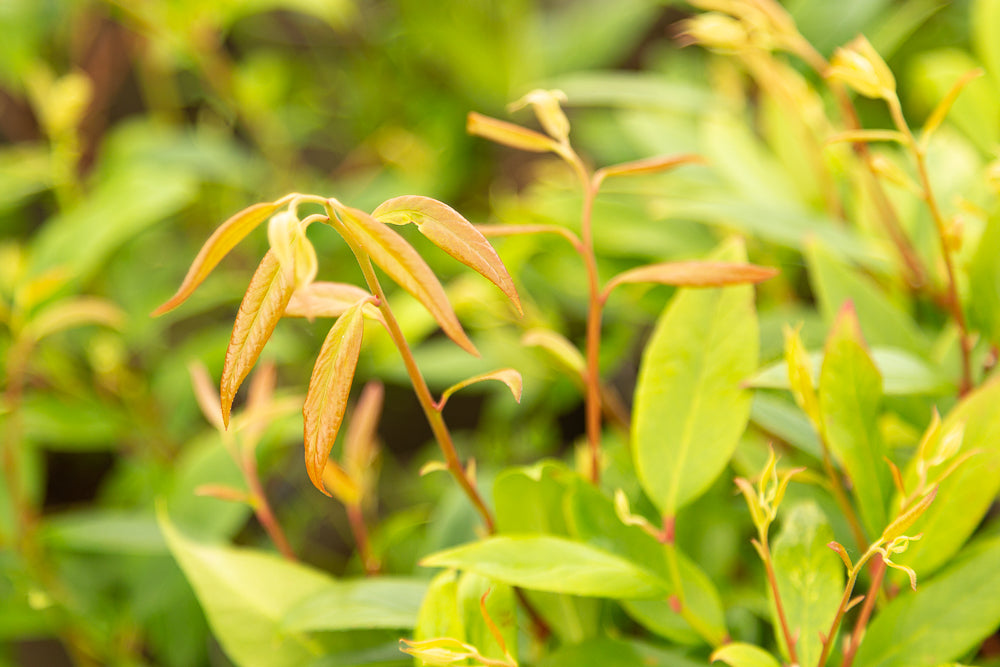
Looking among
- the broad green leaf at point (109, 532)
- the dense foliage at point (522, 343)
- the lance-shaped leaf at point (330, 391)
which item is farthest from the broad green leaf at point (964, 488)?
the broad green leaf at point (109, 532)

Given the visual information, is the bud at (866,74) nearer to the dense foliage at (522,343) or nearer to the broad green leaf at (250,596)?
the dense foliage at (522,343)

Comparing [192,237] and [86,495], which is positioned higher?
[192,237]

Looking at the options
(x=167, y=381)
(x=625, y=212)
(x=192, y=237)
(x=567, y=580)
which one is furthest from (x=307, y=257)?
(x=192, y=237)

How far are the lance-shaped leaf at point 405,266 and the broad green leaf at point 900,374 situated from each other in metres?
0.16

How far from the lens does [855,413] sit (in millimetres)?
312

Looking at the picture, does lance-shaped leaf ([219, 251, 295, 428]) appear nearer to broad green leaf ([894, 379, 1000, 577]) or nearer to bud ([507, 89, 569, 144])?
bud ([507, 89, 569, 144])

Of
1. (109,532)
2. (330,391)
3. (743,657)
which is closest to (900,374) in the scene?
(743,657)

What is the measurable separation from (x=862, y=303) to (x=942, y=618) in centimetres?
17

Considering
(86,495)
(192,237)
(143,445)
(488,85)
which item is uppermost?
(488,85)

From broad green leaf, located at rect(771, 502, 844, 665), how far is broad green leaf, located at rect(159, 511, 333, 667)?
0.21 metres

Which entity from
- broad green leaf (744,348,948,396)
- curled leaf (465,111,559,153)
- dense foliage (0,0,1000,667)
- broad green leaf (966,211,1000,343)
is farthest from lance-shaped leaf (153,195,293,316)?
broad green leaf (966,211,1000,343)

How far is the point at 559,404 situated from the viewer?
0.65 m

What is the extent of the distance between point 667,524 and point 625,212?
0.30 metres

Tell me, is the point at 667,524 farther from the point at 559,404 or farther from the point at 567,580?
the point at 559,404
